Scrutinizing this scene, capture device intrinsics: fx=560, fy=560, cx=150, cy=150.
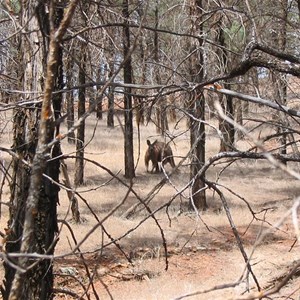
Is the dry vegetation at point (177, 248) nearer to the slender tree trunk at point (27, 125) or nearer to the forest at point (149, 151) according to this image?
the forest at point (149, 151)

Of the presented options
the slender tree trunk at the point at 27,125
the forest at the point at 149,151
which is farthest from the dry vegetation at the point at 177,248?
the slender tree trunk at the point at 27,125

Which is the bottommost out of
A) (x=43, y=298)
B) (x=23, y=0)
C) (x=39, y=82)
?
(x=43, y=298)

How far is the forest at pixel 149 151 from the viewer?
1.91 meters

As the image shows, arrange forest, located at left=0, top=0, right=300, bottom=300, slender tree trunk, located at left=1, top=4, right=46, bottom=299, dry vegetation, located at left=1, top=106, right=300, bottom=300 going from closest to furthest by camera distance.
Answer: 1. forest, located at left=0, top=0, right=300, bottom=300
2. slender tree trunk, located at left=1, top=4, right=46, bottom=299
3. dry vegetation, located at left=1, top=106, right=300, bottom=300

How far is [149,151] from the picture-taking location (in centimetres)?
2209

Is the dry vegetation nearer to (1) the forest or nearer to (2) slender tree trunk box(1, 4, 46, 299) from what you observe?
(1) the forest

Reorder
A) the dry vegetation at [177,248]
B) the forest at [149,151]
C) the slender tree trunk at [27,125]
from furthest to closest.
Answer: the dry vegetation at [177,248] → the slender tree trunk at [27,125] → the forest at [149,151]

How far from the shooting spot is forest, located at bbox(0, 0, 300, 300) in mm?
1905

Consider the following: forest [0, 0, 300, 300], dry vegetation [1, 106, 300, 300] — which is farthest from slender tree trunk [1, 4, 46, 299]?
dry vegetation [1, 106, 300, 300]

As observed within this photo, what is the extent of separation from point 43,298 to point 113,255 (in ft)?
26.9

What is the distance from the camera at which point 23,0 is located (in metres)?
3.36

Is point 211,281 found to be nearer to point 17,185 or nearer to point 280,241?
point 280,241

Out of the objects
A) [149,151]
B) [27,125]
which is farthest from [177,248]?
[149,151]

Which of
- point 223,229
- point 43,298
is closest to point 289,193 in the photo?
point 223,229
